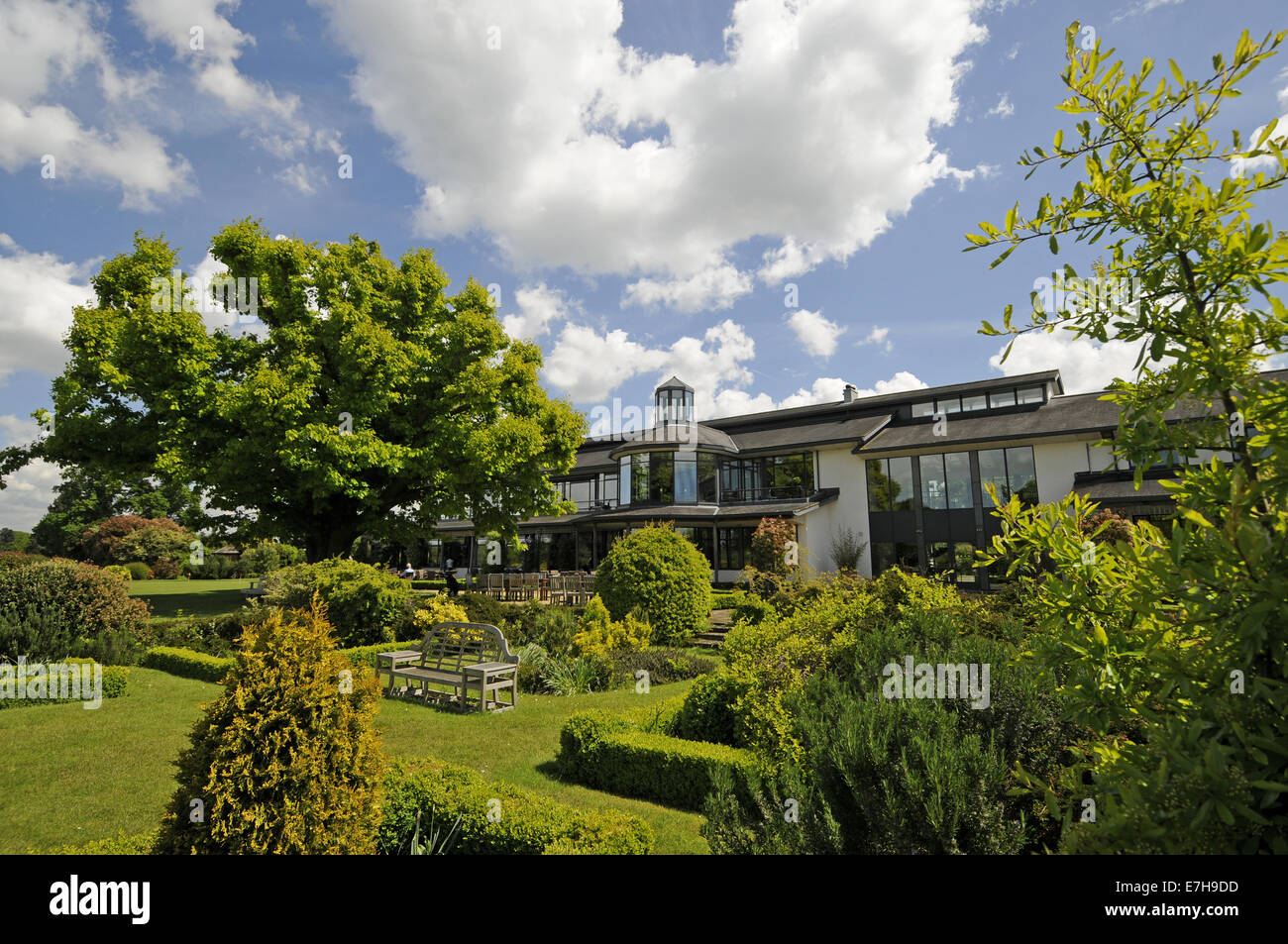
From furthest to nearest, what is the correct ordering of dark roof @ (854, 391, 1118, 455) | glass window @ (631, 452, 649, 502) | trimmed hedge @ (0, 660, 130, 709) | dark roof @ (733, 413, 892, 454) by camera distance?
glass window @ (631, 452, 649, 502) → dark roof @ (733, 413, 892, 454) → dark roof @ (854, 391, 1118, 455) → trimmed hedge @ (0, 660, 130, 709)

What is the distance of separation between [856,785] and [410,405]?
1955cm

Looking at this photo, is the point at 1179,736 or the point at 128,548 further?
the point at 128,548

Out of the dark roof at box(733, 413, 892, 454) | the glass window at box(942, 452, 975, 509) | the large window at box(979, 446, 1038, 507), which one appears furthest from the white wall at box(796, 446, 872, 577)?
the large window at box(979, 446, 1038, 507)

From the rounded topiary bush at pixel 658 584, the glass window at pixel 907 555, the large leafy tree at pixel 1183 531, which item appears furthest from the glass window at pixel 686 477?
the large leafy tree at pixel 1183 531

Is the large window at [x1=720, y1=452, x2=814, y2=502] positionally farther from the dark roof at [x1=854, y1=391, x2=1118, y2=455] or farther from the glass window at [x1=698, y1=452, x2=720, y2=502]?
the dark roof at [x1=854, y1=391, x2=1118, y2=455]

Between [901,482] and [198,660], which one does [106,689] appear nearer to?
[198,660]

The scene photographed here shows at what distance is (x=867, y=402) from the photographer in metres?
32.1

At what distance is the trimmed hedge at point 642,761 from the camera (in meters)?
5.96

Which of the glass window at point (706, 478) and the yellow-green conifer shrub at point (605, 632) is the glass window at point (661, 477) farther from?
the yellow-green conifer shrub at point (605, 632)

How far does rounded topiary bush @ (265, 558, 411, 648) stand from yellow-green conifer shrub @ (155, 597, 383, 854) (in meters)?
10.7

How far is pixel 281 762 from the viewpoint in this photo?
3.62m

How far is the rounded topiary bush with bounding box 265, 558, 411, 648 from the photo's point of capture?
13.8 metres

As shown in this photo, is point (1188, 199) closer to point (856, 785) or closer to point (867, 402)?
point (856, 785)
